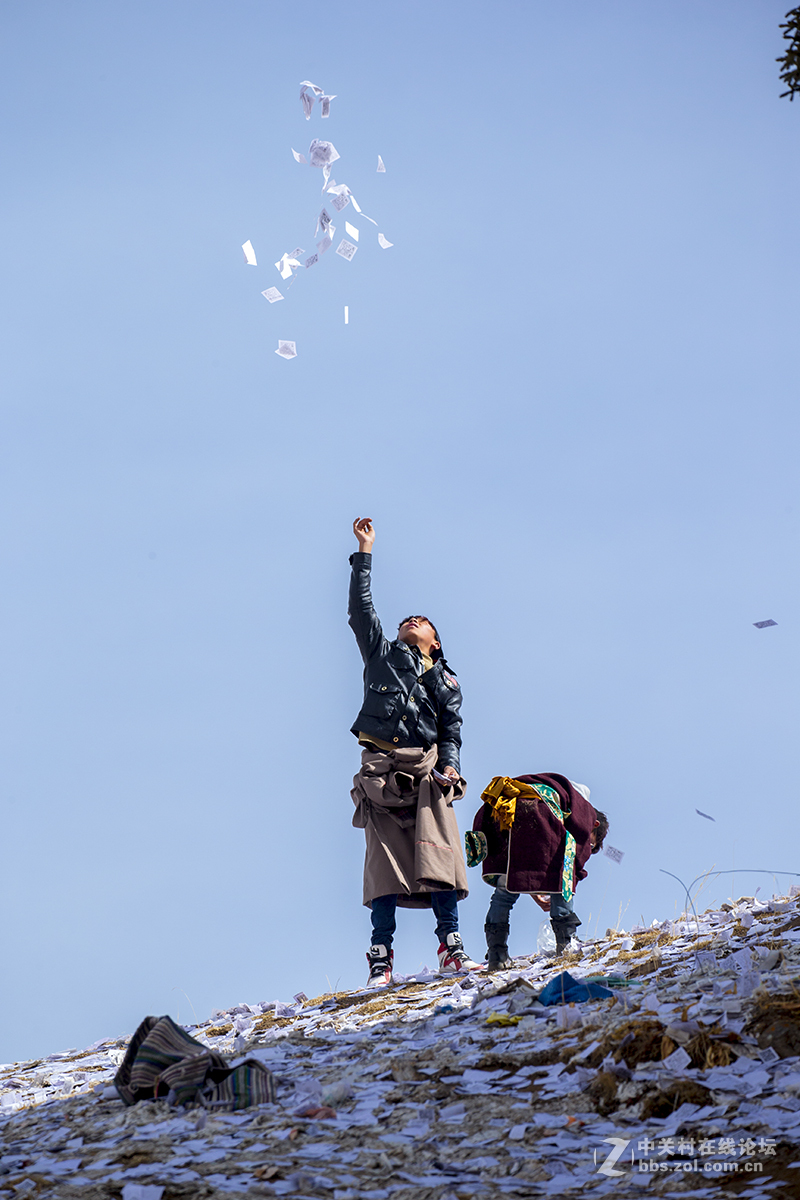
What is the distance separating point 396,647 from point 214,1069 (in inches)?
151

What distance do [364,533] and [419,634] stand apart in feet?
3.18

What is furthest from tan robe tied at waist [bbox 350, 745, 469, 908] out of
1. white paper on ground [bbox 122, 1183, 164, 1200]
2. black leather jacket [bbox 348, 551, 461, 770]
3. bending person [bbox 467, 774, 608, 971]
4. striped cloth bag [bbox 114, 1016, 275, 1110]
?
white paper on ground [bbox 122, 1183, 164, 1200]

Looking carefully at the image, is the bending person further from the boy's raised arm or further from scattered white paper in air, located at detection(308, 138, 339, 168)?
scattered white paper in air, located at detection(308, 138, 339, 168)

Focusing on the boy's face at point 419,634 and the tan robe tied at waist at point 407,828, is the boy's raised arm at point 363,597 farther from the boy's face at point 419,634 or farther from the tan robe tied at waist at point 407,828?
the tan robe tied at waist at point 407,828

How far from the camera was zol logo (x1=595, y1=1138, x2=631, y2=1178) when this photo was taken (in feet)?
11.6

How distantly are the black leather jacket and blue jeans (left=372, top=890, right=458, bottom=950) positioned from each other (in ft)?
3.08

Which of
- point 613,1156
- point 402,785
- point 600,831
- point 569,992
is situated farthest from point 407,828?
point 613,1156

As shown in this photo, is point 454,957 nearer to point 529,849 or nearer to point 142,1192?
point 529,849

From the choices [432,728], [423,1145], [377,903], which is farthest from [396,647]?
[423,1145]

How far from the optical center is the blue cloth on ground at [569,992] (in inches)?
219

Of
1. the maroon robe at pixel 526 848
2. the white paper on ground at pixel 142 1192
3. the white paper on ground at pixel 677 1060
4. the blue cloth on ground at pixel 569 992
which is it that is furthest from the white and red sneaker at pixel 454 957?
the white paper on ground at pixel 142 1192

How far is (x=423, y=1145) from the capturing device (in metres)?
3.88

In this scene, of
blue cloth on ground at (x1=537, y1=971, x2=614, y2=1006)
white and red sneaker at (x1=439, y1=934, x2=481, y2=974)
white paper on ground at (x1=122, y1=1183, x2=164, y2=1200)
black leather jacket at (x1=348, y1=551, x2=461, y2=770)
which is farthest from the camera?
black leather jacket at (x1=348, y1=551, x2=461, y2=770)

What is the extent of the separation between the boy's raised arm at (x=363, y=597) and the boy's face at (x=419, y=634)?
0.43 m
